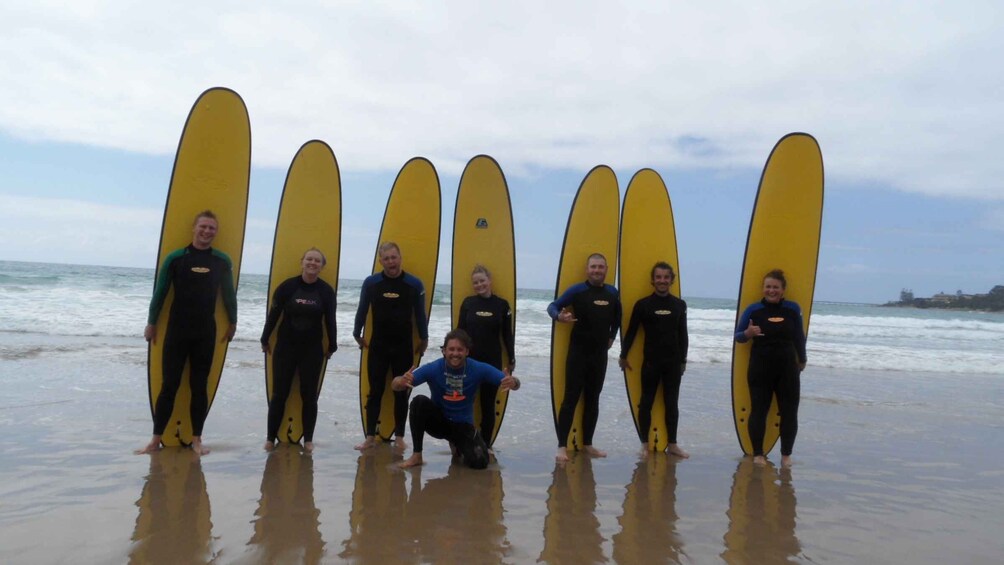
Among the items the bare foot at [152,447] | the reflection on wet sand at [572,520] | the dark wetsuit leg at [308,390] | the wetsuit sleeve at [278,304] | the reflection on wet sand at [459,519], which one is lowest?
the bare foot at [152,447]

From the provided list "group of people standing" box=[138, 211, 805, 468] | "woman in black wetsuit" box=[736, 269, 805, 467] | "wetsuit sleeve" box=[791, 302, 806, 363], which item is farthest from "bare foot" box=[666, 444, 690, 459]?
"wetsuit sleeve" box=[791, 302, 806, 363]

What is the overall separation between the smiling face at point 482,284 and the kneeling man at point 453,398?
1.70 feet

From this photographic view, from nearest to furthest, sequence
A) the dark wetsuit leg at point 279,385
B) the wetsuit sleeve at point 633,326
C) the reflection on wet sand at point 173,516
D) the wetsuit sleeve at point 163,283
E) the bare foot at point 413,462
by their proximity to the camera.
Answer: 1. the reflection on wet sand at point 173,516
2. the bare foot at point 413,462
3. the wetsuit sleeve at point 163,283
4. the dark wetsuit leg at point 279,385
5. the wetsuit sleeve at point 633,326

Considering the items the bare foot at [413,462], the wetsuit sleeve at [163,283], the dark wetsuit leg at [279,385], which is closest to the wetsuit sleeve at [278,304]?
the dark wetsuit leg at [279,385]

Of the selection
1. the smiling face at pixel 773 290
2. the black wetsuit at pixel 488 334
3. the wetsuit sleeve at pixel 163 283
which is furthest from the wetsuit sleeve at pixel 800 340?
the wetsuit sleeve at pixel 163 283

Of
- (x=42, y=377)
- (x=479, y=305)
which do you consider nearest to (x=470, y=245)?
(x=479, y=305)

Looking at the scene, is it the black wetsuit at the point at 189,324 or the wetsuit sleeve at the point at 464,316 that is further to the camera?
the wetsuit sleeve at the point at 464,316

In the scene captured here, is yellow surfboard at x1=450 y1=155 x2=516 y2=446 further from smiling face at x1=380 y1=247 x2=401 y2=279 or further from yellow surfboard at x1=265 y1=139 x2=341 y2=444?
yellow surfboard at x1=265 y1=139 x2=341 y2=444

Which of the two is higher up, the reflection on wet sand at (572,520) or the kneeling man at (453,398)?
the kneeling man at (453,398)

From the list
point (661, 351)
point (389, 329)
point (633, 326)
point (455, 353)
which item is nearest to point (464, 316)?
point (389, 329)

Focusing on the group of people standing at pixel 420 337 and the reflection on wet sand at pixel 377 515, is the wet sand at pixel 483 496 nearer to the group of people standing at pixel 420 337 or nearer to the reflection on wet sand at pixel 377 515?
the reflection on wet sand at pixel 377 515

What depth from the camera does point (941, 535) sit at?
3158 millimetres

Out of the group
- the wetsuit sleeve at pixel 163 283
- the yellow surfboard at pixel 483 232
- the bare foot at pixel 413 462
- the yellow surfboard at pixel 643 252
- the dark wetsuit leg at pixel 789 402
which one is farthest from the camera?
the yellow surfboard at pixel 483 232

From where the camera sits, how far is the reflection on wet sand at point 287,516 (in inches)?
103
